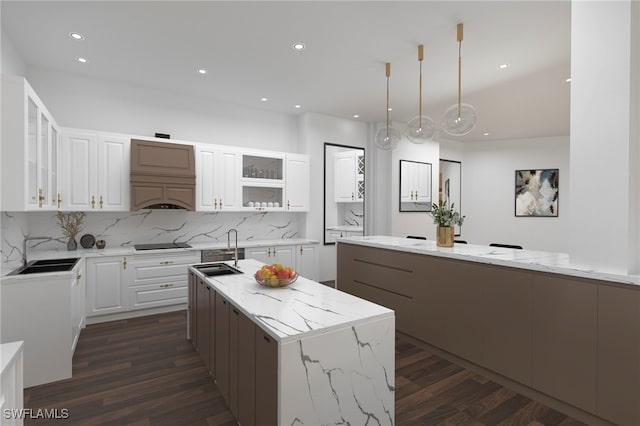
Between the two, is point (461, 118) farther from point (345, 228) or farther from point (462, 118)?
point (345, 228)


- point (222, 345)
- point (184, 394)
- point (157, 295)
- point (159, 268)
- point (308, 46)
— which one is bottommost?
point (184, 394)

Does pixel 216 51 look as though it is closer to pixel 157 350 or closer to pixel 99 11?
pixel 99 11

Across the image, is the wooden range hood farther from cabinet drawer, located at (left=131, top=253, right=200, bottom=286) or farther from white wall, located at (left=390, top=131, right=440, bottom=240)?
white wall, located at (left=390, top=131, right=440, bottom=240)

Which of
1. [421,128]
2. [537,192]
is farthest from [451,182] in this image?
[421,128]

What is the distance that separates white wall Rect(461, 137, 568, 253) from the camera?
7.57m

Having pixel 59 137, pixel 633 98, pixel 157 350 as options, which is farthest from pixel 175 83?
pixel 633 98

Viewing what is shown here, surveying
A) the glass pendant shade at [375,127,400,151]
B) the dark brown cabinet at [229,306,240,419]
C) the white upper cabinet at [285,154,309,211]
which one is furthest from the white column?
the white upper cabinet at [285,154,309,211]

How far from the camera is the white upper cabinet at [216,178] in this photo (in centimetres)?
461

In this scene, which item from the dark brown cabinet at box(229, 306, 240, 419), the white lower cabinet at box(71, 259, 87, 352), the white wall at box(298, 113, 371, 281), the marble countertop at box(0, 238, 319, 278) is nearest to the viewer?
the dark brown cabinet at box(229, 306, 240, 419)

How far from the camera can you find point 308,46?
337 centimetres

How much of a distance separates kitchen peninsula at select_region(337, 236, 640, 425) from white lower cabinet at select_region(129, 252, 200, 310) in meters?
2.72

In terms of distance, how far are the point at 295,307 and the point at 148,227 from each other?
354 cm

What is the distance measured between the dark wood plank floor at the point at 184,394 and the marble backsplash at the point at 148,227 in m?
1.38

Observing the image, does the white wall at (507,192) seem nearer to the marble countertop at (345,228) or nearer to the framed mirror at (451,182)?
the framed mirror at (451,182)
